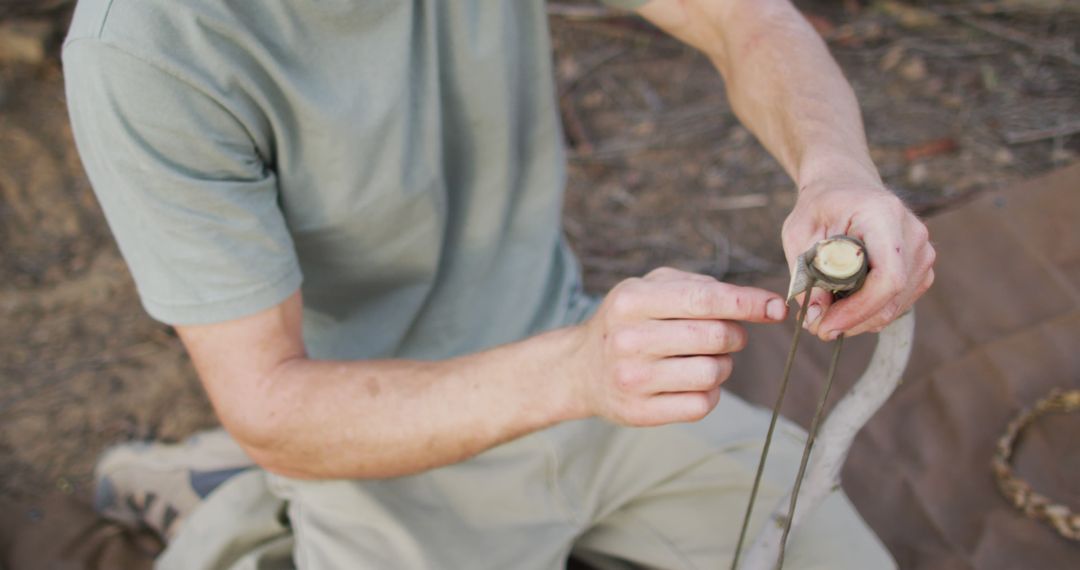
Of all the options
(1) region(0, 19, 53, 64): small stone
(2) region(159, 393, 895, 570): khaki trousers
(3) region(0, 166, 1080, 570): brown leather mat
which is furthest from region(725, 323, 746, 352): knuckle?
(1) region(0, 19, 53, 64): small stone

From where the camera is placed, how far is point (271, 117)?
110 cm

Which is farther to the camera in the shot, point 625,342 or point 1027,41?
point 1027,41

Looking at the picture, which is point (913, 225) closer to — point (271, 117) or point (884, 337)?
point (884, 337)

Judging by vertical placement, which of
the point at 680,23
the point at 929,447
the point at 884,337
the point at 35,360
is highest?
the point at 680,23

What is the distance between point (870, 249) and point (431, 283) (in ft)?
2.40

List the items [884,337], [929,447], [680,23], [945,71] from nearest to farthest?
[884,337] < [680,23] < [929,447] < [945,71]

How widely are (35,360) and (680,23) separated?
191cm

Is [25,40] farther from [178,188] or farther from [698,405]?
Answer: [698,405]

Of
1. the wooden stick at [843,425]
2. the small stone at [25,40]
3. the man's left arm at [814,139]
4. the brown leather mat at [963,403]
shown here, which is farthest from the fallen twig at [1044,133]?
the small stone at [25,40]

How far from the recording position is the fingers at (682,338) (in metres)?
0.89

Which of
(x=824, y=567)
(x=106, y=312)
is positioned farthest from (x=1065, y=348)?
(x=106, y=312)

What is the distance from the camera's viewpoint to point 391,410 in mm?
1141

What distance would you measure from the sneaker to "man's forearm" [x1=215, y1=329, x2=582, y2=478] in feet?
1.56

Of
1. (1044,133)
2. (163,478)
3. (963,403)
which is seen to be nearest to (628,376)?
(163,478)
